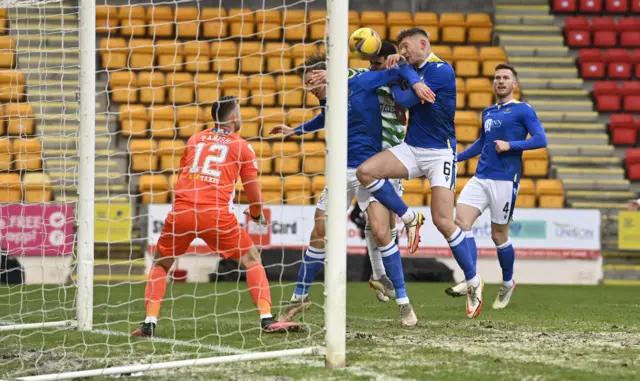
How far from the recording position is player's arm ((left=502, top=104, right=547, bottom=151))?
873cm

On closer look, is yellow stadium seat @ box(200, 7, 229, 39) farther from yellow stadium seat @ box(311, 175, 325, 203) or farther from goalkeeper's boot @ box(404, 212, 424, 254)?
goalkeeper's boot @ box(404, 212, 424, 254)

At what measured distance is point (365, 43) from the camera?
7090 millimetres

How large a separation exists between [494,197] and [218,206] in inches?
134

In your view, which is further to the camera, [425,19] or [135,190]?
[425,19]

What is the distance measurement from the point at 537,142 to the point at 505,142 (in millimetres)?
388

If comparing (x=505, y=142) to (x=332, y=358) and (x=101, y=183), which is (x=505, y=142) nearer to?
(x=332, y=358)

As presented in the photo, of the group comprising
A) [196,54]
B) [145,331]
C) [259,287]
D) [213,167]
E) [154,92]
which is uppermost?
[196,54]

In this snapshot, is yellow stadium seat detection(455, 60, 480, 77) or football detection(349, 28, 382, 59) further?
yellow stadium seat detection(455, 60, 480, 77)

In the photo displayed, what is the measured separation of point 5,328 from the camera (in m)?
7.09

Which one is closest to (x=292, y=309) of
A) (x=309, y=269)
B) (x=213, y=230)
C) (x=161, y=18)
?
(x=309, y=269)

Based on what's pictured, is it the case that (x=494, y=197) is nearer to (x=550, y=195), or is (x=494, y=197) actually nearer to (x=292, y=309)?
(x=292, y=309)

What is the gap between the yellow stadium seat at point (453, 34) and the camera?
1956 cm

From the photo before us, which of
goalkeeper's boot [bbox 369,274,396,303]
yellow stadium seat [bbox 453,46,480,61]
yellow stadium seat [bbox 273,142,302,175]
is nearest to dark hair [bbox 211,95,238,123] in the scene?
goalkeeper's boot [bbox 369,274,396,303]

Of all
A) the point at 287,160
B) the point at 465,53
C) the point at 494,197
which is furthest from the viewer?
the point at 465,53
